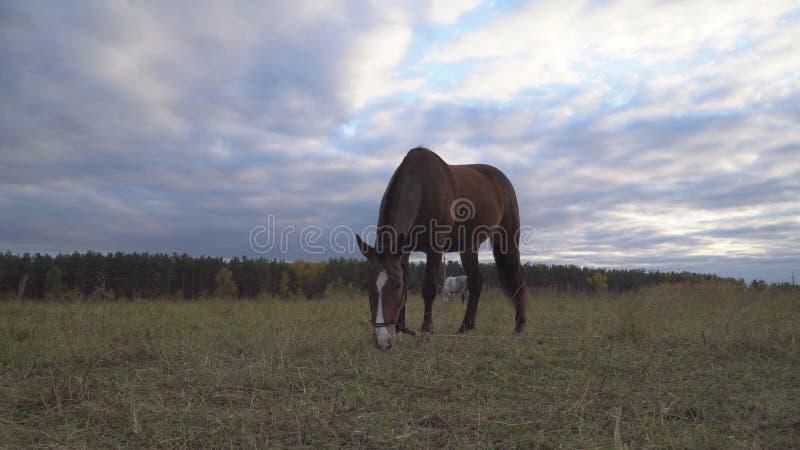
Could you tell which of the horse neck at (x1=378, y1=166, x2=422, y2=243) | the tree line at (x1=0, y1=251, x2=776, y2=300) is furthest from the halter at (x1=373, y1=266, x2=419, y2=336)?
the tree line at (x1=0, y1=251, x2=776, y2=300)

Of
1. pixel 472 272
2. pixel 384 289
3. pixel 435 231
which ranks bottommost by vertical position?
pixel 384 289

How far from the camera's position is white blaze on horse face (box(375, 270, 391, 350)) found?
5.05 m

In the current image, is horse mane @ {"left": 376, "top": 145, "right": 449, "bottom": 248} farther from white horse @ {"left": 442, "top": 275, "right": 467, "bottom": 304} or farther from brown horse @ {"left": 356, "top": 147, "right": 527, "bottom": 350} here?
white horse @ {"left": 442, "top": 275, "right": 467, "bottom": 304}

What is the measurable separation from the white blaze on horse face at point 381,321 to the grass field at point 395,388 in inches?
6.8

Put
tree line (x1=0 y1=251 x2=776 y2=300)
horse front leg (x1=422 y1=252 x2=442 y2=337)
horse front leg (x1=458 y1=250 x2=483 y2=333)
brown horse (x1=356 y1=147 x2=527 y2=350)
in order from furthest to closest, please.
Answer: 1. tree line (x1=0 y1=251 x2=776 y2=300)
2. horse front leg (x1=458 y1=250 x2=483 y2=333)
3. horse front leg (x1=422 y1=252 x2=442 y2=337)
4. brown horse (x1=356 y1=147 x2=527 y2=350)

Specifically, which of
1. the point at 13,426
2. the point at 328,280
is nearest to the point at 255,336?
the point at 13,426

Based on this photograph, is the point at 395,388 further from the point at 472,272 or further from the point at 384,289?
the point at 472,272

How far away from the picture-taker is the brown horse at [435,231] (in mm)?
5312

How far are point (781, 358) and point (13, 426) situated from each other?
6.98 meters

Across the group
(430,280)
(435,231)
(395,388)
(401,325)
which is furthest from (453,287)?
(395,388)

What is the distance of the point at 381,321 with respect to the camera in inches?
203

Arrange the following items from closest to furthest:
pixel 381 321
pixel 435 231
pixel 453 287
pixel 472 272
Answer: pixel 381 321
pixel 435 231
pixel 472 272
pixel 453 287

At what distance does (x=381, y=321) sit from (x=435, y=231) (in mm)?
1960

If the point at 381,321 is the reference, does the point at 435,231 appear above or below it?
above
